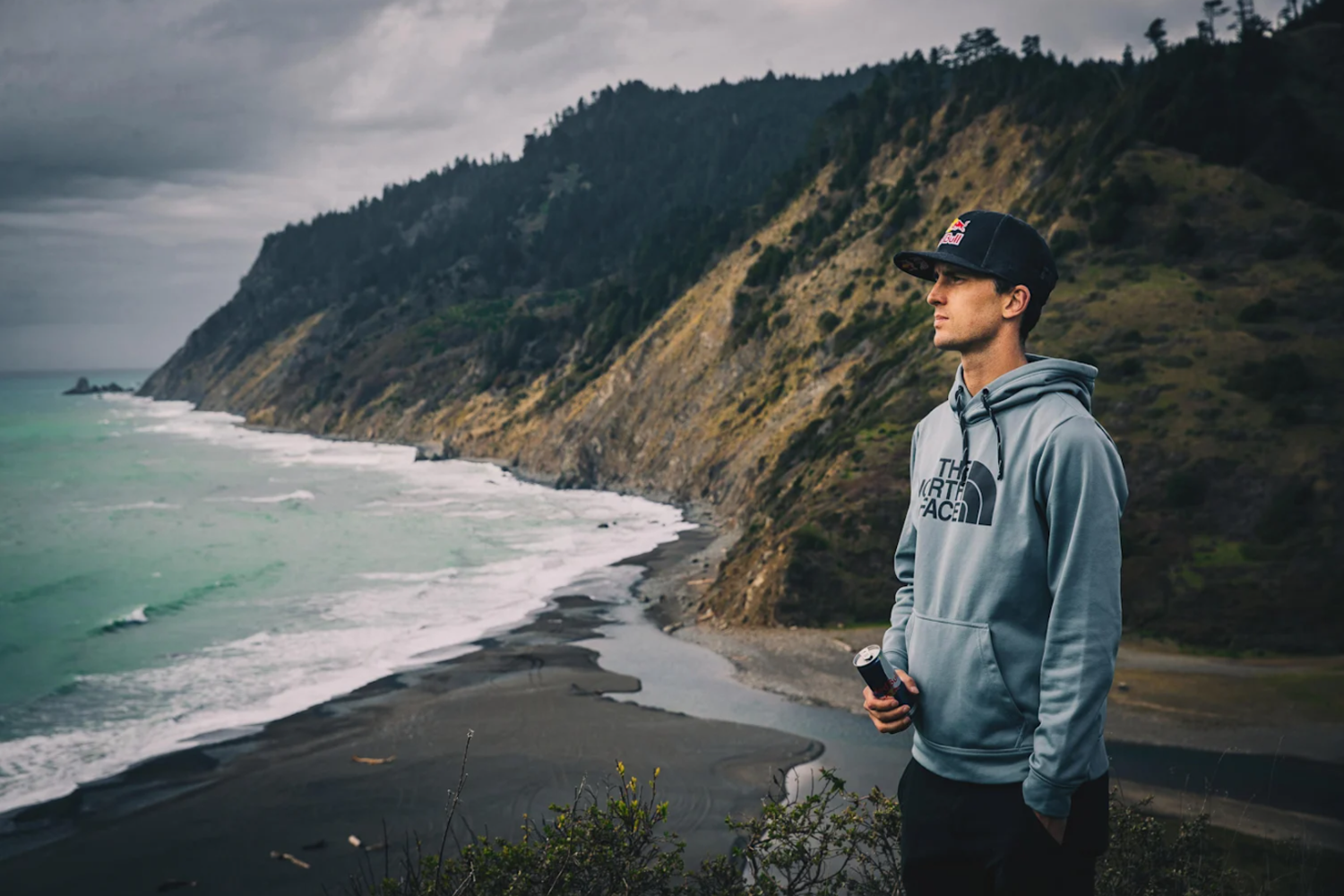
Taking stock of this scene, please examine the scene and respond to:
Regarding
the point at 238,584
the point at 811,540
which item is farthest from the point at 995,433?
the point at 238,584

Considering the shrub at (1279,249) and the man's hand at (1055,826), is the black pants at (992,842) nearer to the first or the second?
the man's hand at (1055,826)

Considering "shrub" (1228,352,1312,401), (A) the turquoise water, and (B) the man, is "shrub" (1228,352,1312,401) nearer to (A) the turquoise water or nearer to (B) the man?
(A) the turquoise water

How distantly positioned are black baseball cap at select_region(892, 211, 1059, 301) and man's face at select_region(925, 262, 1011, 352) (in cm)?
6

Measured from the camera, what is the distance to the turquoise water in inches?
1087

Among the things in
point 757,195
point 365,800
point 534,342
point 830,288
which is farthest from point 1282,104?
point 757,195

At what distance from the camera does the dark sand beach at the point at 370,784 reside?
17203mm

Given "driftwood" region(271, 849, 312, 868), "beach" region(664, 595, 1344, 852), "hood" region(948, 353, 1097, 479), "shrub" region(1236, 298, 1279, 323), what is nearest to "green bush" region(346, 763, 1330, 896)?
"hood" region(948, 353, 1097, 479)

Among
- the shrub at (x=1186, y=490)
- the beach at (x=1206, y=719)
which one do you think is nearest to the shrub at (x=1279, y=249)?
the shrub at (x=1186, y=490)

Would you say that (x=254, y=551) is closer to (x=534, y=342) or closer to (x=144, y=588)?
(x=144, y=588)

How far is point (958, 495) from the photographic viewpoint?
3242 mm

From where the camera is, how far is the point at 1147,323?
121 ft

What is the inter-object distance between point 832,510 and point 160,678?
22.9 m

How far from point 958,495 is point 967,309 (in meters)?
0.63

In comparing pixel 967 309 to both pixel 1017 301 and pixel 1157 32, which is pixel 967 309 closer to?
pixel 1017 301
